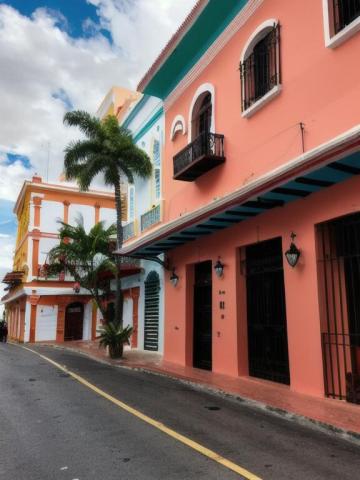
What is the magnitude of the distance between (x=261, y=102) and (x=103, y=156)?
29.7 ft

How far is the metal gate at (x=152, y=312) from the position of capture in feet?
56.0

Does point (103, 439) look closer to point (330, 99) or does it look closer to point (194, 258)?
point (330, 99)

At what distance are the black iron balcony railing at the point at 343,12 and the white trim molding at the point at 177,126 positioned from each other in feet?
21.8

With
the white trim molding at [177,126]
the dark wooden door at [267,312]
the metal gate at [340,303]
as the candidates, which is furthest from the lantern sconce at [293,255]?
the white trim molding at [177,126]

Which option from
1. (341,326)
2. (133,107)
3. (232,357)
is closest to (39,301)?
(133,107)

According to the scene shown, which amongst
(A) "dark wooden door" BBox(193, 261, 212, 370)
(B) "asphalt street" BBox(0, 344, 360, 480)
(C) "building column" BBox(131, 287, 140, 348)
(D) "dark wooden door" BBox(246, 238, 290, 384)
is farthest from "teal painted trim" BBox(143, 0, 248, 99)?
(B) "asphalt street" BBox(0, 344, 360, 480)

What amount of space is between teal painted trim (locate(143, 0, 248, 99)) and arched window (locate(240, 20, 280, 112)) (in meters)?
1.24

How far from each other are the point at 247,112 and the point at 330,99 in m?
2.76

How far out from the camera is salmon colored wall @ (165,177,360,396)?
838cm

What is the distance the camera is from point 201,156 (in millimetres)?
12008

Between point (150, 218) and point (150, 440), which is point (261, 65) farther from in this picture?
point (150, 440)

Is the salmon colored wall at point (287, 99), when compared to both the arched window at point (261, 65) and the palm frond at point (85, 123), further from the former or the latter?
the palm frond at point (85, 123)

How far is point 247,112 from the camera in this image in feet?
36.2

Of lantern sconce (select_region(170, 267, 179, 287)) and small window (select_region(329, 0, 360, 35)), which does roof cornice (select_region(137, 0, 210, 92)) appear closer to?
small window (select_region(329, 0, 360, 35))
